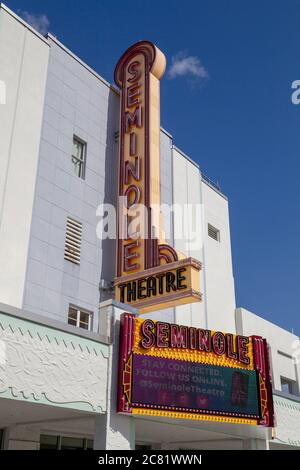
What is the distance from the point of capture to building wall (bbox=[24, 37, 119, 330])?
20.9 metres

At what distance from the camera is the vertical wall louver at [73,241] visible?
2227 cm

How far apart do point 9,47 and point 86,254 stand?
9095 mm

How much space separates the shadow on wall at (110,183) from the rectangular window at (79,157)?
132cm

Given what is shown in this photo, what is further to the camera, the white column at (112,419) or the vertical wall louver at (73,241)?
the vertical wall louver at (73,241)

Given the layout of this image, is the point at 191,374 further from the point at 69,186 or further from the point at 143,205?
the point at 69,186

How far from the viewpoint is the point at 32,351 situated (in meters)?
14.1

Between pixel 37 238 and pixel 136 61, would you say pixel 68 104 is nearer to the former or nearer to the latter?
pixel 136 61

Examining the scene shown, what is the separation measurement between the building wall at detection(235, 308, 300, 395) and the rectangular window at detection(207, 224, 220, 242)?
458 centimetres

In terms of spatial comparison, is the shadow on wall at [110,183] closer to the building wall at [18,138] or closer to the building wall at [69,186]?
the building wall at [69,186]

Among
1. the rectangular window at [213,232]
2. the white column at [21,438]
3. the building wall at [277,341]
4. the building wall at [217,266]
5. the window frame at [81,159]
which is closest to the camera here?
the white column at [21,438]

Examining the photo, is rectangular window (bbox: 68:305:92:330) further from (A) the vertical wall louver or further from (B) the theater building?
(A) the vertical wall louver

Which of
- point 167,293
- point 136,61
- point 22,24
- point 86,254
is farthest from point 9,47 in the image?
point 167,293

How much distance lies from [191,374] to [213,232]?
52.4ft

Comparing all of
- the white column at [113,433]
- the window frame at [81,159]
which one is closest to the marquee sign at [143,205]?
the window frame at [81,159]
